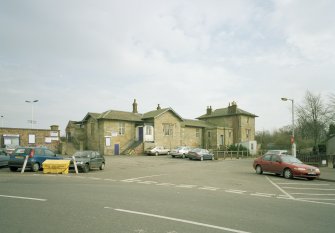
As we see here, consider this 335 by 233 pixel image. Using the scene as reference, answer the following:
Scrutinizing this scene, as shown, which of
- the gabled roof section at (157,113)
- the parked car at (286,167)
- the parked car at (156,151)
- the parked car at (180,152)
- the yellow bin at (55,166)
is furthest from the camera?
the gabled roof section at (157,113)

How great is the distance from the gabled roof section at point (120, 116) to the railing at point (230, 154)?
1491cm

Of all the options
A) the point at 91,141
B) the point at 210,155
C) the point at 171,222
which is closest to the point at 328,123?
the point at 210,155

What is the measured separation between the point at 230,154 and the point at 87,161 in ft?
95.9

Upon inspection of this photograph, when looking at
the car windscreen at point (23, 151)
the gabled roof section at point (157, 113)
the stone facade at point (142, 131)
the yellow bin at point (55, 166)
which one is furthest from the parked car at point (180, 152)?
the car windscreen at point (23, 151)

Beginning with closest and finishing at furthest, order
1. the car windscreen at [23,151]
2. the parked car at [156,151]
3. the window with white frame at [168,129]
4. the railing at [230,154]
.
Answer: the car windscreen at [23,151] < the railing at [230,154] < the parked car at [156,151] < the window with white frame at [168,129]

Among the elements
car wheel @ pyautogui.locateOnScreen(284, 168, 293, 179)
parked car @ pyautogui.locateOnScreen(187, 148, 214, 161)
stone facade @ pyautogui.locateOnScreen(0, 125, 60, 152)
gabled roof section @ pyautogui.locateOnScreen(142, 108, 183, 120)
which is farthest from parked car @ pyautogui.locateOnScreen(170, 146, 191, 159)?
car wheel @ pyautogui.locateOnScreen(284, 168, 293, 179)

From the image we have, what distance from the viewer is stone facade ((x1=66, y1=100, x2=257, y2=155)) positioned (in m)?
48.5

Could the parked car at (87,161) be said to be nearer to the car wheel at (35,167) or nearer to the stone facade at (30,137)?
the car wheel at (35,167)

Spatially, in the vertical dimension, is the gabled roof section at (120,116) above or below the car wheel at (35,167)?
above

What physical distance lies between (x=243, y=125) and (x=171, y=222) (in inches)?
2325

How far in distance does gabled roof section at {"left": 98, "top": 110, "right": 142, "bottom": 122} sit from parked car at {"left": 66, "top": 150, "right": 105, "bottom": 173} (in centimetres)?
2478

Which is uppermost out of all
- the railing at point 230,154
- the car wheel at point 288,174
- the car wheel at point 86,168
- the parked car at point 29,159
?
the parked car at point 29,159

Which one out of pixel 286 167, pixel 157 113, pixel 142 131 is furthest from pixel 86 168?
pixel 157 113

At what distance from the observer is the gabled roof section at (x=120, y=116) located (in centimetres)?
4848
